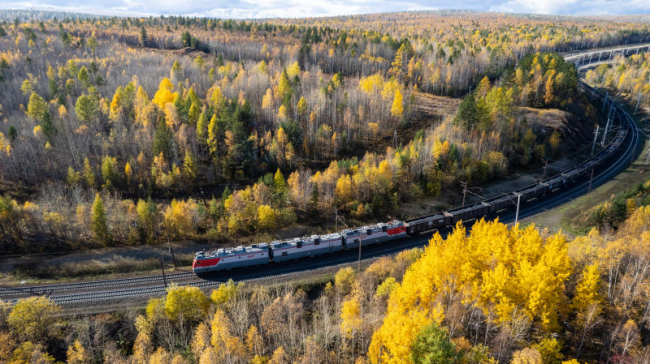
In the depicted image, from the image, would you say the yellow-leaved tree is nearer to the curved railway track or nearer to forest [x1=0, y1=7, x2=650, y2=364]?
forest [x1=0, y1=7, x2=650, y2=364]

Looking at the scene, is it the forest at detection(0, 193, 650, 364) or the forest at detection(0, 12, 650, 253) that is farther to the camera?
the forest at detection(0, 12, 650, 253)

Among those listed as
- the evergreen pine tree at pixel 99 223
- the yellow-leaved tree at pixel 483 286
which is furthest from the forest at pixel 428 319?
the evergreen pine tree at pixel 99 223

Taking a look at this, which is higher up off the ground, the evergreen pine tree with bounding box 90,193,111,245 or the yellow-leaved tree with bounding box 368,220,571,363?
the yellow-leaved tree with bounding box 368,220,571,363

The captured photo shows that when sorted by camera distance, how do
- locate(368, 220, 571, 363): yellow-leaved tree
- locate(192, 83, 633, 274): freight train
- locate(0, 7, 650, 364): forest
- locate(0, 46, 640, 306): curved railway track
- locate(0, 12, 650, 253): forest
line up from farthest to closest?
locate(0, 12, 650, 253): forest < locate(192, 83, 633, 274): freight train < locate(0, 46, 640, 306): curved railway track < locate(0, 7, 650, 364): forest < locate(368, 220, 571, 363): yellow-leaved tree

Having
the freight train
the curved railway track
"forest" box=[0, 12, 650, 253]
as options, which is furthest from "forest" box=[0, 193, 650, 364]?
"forest" box=[0, 12, 650, 253]

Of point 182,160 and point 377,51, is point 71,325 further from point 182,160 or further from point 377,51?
point 377,51

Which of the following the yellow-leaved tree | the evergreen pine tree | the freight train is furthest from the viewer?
the evergreen pine tree

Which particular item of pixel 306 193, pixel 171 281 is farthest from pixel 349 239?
pixel 171 281
